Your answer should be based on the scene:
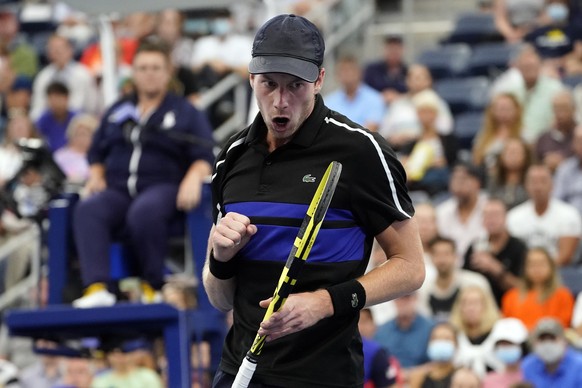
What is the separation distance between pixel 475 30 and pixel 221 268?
1133cm

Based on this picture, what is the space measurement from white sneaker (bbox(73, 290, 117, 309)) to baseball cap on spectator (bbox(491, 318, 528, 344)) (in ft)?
8.93

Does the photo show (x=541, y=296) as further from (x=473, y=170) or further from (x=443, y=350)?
(x=473, y=170)

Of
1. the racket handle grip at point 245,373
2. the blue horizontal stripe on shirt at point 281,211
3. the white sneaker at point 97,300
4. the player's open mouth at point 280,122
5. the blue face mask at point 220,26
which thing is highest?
the player's open mouth at point 280,122

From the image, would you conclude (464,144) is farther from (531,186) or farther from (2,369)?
(2,369)

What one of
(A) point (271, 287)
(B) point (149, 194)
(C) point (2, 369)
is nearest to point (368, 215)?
(A) point (271, 287)

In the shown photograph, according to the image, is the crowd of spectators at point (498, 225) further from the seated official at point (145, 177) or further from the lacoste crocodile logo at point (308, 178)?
the lacoste crocodile logo at point (308, 178)

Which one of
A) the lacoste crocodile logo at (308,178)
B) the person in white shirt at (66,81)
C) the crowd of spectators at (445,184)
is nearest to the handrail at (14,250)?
the crowd of spectators at (445,184)

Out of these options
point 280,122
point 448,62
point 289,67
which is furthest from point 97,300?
point 448,62

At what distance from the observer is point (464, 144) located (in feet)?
42.8

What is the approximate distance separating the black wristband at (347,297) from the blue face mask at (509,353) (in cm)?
521

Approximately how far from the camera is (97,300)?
316 inches

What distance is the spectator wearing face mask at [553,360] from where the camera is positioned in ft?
29.0

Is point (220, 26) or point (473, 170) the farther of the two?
point (220, 26)

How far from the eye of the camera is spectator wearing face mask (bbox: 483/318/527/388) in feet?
29.8
